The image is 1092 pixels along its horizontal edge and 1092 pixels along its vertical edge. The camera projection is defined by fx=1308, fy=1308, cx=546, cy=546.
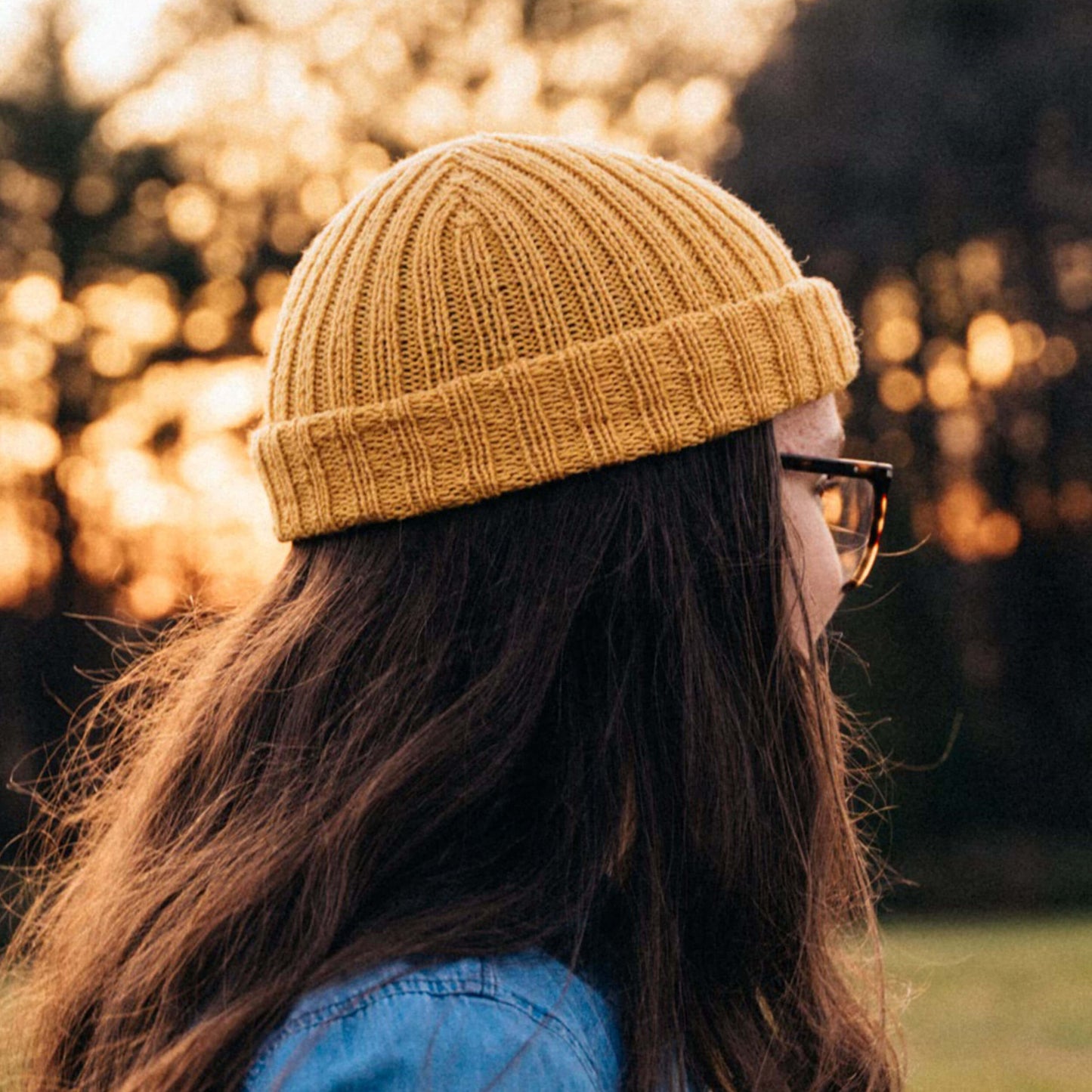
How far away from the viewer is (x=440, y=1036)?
3.75ft

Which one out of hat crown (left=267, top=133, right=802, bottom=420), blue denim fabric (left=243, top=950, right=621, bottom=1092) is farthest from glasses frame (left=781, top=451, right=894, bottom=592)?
blue denim fabric (left=243, top=950, right=621, bottom=1092)

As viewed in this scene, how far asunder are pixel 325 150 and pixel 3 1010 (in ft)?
47.7

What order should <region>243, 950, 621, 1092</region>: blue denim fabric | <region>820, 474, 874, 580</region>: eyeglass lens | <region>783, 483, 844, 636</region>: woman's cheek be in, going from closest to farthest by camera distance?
<region>243, 950, 621, 1092</region>: blue denim fabric → <region>783, 483, 844, 636</region>: woman's cheek → <region>820, 474, 874, 580</region>: eyeglass lens

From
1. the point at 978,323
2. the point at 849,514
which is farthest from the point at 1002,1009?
the point at 978,323

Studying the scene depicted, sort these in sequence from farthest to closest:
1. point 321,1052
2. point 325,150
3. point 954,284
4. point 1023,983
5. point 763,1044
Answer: point 954,284 < point 325,150 < point 1023,983 < point 763,1044 < point 321,1052

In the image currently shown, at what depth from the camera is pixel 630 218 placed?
5.10 ft

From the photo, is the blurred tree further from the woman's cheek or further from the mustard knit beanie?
the mustard knit beanie

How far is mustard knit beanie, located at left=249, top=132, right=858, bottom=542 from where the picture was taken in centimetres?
149

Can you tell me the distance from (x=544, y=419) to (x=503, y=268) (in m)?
0.18

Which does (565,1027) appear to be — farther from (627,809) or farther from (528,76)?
(528,76)

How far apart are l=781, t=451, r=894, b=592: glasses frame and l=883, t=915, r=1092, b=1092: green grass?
4.26m

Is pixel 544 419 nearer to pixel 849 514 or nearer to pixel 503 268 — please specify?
pixel 503 268

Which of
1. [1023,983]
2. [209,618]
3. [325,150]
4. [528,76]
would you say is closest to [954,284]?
[528,76]

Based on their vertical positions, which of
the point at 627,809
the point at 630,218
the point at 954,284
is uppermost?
the point at 954,284
